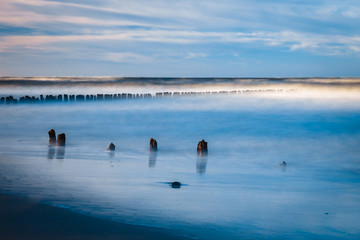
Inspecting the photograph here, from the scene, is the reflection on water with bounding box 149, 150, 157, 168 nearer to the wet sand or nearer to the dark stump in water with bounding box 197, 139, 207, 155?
the dark stump in water with bounding box 197, 139, 207, 155

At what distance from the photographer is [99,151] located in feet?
38.5

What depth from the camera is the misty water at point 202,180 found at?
5.58 meters

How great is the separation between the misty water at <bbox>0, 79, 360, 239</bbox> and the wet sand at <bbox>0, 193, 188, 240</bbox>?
0.27 m

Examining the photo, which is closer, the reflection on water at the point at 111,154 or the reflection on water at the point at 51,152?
the reflection on water at the point at 51,152

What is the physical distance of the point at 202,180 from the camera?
26.9ft

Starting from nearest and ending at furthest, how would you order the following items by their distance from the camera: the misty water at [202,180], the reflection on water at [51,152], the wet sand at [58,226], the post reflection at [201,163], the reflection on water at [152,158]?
the wet sand at [58,226]
the misty water at [202,180]
the post reflection at [201,163]
the reflection on water at [152,158]
the reflection on water at [51,152]

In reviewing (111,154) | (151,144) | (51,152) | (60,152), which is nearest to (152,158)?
(151,144)

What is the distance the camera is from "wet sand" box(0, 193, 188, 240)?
4590mm

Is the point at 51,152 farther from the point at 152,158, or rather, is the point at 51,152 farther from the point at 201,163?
the point at 201,163

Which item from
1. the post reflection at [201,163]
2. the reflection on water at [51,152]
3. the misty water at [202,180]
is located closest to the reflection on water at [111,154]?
the misty water at [202,180]

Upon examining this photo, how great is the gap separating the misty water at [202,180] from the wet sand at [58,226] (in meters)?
0.27

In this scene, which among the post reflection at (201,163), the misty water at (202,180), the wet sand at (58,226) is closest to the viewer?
the wet sand at (58,226)

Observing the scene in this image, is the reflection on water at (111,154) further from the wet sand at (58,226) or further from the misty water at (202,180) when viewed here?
the wet sand at (58,226)

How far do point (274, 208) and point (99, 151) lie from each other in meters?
6.51
